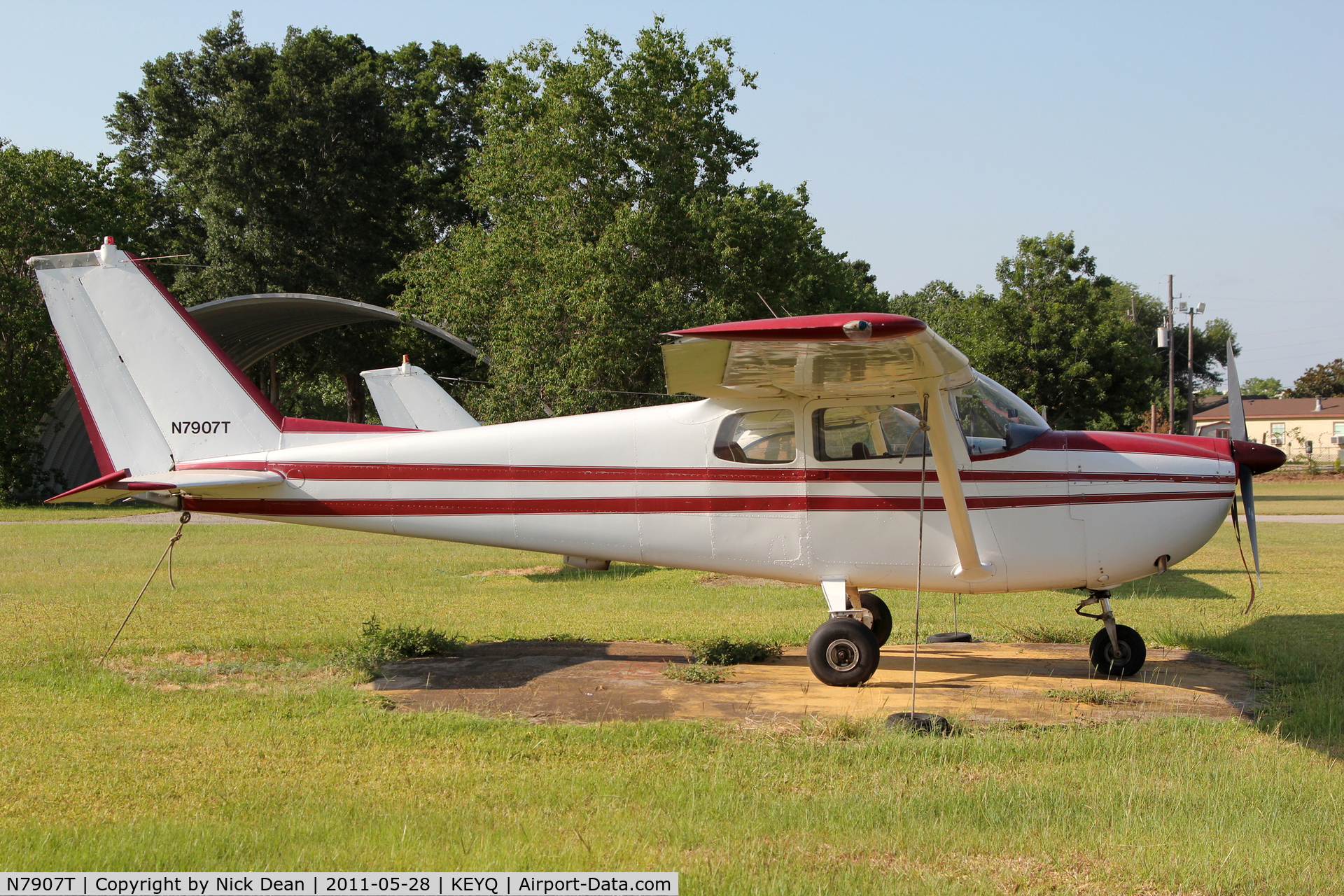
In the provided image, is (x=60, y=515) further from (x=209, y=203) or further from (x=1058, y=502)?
(x=1058, y=502)

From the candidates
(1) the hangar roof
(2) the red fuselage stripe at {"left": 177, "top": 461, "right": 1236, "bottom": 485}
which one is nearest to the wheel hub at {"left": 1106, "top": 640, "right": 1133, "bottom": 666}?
(2) the red fuselage stripe at {"left": 177, "top": 461, "right": 1236, "bottom": 485}

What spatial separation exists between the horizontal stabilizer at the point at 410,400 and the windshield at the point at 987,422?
1184 cm

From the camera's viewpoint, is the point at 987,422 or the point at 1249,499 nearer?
the point at 1249,499

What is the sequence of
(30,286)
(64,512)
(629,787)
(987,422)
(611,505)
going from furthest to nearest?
(30,286)
(64,512)
(611,505)
(987,422)
(629,787)

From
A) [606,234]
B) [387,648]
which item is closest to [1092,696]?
[387,648]

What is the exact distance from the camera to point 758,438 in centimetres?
789

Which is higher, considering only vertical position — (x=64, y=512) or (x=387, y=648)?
(x=387, y=648)

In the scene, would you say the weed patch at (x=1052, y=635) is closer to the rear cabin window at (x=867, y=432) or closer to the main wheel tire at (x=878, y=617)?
the main wheel tire at (x=878, y=617)

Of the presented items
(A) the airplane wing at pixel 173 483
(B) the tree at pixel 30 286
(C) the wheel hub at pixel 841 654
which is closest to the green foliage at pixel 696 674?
(C) the wheel hub at pixel 841 654

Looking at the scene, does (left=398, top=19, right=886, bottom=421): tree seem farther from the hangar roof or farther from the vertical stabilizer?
the vertical stabilizer

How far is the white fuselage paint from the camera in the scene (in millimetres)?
7598

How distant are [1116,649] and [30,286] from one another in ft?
122

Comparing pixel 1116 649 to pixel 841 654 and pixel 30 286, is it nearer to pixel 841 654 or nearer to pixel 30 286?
pixel 841 654
